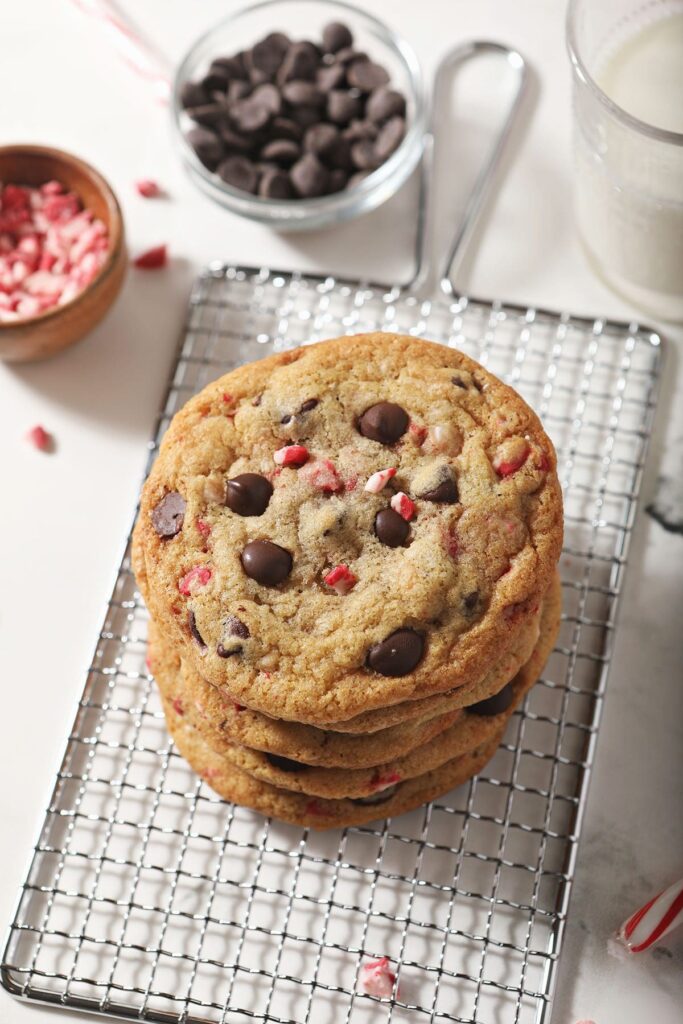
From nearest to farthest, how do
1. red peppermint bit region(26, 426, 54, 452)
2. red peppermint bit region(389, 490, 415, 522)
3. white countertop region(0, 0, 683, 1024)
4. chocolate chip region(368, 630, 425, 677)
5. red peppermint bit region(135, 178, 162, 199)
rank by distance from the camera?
1. chocolate chip region(368, 630, 425, 677)
2. red peppermint bit region(389, 490, 415, 522)
3. white countertop region(0, 0, 683, 1024)
4. red peppermint bit region(26, 426, 54, 452)
5. red peppermint bit region(135, 178, 162, 199)

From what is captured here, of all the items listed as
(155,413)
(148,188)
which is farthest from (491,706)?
(148,188)

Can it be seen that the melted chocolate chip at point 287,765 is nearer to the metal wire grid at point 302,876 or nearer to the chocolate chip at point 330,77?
the metal wire grid at point 302,876

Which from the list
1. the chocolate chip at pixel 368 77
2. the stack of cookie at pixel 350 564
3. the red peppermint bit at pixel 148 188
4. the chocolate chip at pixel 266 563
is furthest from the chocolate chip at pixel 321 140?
the chocolate chip at pixel 266 563

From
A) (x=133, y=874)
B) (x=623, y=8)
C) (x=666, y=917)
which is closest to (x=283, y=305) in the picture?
(x=623, y=8)

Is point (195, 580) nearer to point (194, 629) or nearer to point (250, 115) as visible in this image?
point (194, 629)

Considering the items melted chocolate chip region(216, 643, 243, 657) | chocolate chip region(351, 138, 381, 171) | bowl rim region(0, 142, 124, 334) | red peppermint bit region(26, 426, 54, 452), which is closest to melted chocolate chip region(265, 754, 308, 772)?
melted chocolate chip region(216, 643, 243, 657)

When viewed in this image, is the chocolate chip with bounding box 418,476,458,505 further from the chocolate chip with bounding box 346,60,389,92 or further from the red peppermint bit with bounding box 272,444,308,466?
the chocolate chip with bounding box 346,60,389,92
